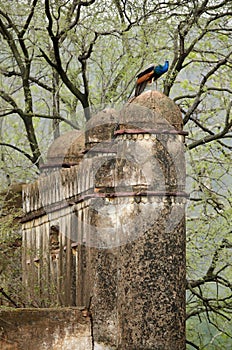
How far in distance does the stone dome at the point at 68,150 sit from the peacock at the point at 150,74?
1105 mm

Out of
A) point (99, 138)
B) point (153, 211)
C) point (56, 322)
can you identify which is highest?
point (99, 138)

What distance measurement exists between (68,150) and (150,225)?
8.92 feet

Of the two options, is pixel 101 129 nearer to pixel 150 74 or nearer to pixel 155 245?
pixel 150 74

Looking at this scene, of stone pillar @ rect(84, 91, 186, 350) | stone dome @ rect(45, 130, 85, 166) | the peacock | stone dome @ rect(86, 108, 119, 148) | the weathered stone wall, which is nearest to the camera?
stone pillar @ rect(84, 91, 186, 350)

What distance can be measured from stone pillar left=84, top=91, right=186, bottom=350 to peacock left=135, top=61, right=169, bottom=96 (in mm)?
598

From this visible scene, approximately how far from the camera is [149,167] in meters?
7.51

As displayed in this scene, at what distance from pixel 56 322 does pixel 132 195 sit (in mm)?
1324

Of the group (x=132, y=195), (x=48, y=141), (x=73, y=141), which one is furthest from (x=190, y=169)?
(x=132, y=195)

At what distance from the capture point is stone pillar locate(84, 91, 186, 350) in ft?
24.4

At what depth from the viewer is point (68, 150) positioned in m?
9.98

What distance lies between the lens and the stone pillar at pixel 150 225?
7441mm

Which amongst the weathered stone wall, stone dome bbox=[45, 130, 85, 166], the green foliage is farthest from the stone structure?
the green foliage

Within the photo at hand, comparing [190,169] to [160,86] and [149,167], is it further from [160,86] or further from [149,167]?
[149,167]

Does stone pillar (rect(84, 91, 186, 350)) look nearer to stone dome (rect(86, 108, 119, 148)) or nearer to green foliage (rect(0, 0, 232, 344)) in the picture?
stone dome (rect(86, 108, 119, 148))
